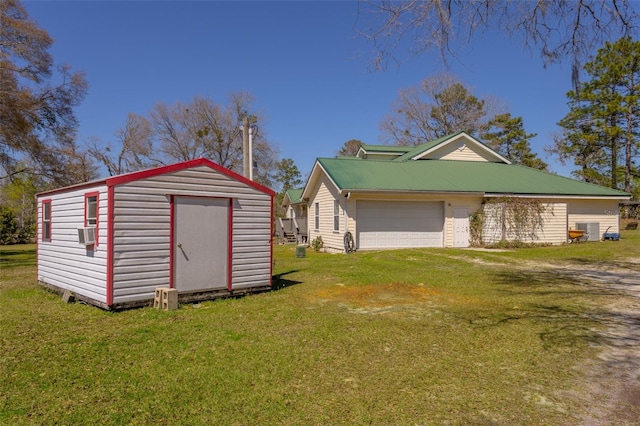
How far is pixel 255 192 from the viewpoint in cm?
899

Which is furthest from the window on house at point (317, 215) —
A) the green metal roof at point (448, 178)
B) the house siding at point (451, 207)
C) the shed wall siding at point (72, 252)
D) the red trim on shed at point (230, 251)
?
the shed wall siding at point (72, 252)

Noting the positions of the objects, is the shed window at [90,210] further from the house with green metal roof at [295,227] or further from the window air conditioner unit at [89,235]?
the house with green metal roof at [295,227]

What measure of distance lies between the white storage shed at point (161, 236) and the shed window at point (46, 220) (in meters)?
0.20

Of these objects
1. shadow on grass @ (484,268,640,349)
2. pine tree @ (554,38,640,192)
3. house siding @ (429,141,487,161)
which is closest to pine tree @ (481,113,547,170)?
pine tree @ (554,38,640,192)

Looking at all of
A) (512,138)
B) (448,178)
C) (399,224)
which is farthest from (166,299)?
(512,138)

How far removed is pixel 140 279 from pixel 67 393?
11.7 feet

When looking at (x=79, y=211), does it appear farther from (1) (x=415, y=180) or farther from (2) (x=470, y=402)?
(1) (x=415, y=180)

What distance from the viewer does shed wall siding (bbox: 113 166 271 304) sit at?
7.10 m

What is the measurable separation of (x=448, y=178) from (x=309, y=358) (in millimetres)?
16429

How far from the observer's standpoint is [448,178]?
19547mm

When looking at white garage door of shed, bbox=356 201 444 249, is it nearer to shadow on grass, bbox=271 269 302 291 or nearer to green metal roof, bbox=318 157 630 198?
green metal roof, bbox=318 157 630 198

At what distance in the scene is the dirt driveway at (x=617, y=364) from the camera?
11.4 ft

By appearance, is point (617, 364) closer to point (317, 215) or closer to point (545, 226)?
point (545, 226)

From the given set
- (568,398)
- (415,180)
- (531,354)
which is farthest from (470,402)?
(415,180)
